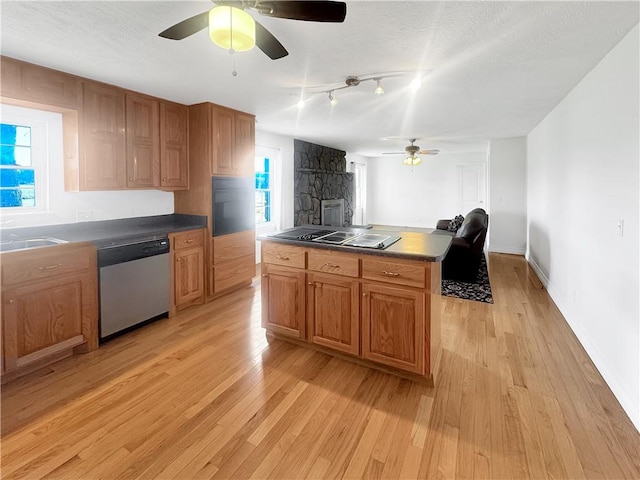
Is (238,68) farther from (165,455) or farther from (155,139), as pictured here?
(165,455)

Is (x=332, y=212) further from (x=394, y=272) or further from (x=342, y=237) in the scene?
(x=394, y=272)

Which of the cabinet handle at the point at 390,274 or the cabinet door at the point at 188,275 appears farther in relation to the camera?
the cabinet door at the point at 188,275

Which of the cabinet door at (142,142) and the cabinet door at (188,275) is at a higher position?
A: the cabinet door at (142,142)

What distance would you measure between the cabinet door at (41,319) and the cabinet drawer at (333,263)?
6.02 ft

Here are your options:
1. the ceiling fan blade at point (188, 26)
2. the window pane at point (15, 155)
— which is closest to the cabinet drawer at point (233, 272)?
the window pane at point (15, 155)

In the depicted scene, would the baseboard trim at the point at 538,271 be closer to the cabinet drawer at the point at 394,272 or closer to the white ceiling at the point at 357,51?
the white ceiling at the point at 357,51

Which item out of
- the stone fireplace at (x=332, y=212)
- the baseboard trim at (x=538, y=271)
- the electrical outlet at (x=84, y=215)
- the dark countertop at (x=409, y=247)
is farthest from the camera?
the stone fireplace at (x=332, y=212)

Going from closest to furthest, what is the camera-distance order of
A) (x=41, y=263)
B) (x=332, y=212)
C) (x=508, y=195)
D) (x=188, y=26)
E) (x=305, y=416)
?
(x=188, y=26) → (x=305, y=416) → (x=41, y=263) → (x=508, y=195) → (x=332, y=212)

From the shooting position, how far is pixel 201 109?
3857 mm

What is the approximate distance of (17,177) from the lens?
2928 millimetres

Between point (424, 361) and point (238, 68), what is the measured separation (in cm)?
265

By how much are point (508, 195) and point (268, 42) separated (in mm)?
6242

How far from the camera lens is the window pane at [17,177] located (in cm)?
285

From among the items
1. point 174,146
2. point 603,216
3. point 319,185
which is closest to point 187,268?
point 174,146
